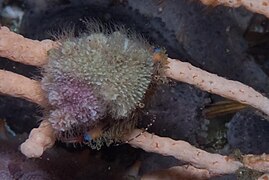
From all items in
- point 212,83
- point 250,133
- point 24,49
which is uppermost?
point 24,49

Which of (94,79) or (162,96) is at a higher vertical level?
(94,79)

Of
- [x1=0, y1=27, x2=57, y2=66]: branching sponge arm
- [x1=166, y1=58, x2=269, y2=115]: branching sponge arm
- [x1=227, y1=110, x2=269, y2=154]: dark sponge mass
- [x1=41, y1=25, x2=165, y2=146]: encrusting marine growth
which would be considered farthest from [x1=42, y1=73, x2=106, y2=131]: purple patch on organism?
[x1=227, y1=110, x2=269, y2=154]: dark sponge mass

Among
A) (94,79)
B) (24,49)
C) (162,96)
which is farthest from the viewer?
(162,96)

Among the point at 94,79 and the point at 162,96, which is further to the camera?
the point at 162,96

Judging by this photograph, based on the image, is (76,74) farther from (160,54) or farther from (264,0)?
(264,0)

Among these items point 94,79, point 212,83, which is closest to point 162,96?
point 212,83

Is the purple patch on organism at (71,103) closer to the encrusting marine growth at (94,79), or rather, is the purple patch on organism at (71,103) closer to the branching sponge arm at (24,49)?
the encrusting marine growth at (94,79)

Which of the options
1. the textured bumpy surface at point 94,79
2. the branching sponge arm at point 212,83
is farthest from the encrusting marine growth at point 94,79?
the branching sponge arm at point 212,83

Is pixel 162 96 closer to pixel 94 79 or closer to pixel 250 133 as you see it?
pixel 250 133

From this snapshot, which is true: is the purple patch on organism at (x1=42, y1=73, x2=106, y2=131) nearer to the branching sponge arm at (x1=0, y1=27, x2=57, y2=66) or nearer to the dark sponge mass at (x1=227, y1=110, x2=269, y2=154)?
Answer: the branching sponge arm at (x1=0, y1=27, x2=57, y2=66)

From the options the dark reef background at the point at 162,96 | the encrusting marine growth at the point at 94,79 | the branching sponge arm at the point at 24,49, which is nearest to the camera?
the encrusting marine growth at the point at 94,79
